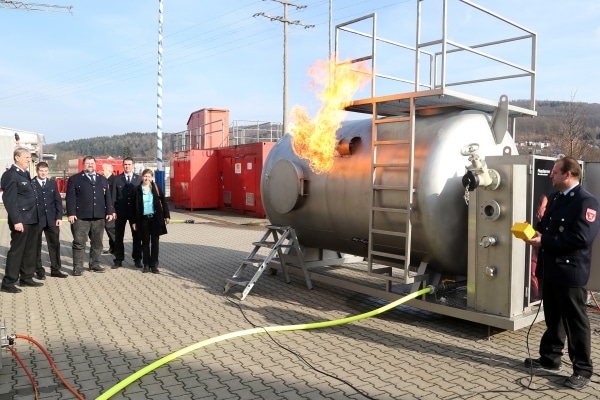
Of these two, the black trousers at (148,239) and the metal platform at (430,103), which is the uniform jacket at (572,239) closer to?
the metal platform at (430,103)

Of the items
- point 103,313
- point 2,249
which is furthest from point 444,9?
point 2,249

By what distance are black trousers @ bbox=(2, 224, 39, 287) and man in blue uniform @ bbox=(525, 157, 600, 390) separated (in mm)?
7078

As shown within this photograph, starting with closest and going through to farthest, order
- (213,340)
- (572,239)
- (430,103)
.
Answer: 1. (572,239)
2. (213,340)
3. (430,103)

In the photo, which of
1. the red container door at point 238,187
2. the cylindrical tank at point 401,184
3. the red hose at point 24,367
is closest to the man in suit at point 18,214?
the red hose at point 24,367

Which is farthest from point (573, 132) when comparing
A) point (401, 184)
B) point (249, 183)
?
point (401, 184)

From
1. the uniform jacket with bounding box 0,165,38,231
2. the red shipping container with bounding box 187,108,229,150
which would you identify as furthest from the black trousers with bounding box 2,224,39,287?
the red shipping container with bounding box 187,108,229,150

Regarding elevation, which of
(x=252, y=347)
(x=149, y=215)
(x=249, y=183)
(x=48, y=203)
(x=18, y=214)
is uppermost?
(x=249, y=183)

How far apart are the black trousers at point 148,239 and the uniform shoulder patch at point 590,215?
273 inches

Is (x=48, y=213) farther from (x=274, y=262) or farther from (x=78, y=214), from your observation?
(x=274, y=262)

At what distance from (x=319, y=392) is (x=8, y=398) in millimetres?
2605

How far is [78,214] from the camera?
28.5 feet

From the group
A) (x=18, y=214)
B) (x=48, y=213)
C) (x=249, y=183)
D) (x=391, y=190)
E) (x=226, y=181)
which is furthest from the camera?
(x=226, y=181)

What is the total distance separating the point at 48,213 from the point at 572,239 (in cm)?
750

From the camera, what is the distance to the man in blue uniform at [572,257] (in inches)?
168
